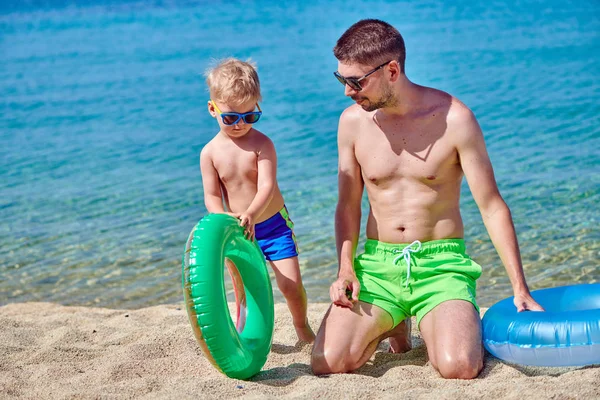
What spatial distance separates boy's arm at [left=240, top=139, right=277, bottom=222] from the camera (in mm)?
4199

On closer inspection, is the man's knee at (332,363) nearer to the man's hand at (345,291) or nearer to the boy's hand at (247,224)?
the man's hand at (345,291)

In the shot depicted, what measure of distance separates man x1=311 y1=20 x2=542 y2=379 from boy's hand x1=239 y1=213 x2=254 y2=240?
0.47 metres

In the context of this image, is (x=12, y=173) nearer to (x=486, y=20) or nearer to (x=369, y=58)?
(x=369, y=58)

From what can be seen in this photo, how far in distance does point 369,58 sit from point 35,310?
10.4 ft

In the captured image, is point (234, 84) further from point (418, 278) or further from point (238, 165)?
point (418, 278)

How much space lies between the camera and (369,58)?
3.98 meters

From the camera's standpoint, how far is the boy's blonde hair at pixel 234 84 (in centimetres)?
417

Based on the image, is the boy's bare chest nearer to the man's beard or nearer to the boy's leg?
the boy's leg

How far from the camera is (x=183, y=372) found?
400cm

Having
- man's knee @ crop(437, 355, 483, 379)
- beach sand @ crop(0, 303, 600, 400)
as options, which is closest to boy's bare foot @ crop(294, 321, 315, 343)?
beach sand @ crop(0, 303, 600, 400)

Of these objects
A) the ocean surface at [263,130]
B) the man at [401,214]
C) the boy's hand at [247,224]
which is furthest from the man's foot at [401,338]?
the ocean surface at [263,130]

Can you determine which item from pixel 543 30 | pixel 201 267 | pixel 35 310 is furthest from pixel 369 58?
pixel 543 30

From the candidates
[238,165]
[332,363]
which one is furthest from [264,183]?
[332,363]

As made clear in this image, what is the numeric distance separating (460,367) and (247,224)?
126 cm
